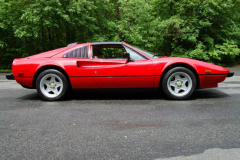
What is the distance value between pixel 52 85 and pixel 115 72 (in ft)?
4.78

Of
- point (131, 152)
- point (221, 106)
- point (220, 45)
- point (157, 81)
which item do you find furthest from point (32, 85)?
point (220, 45)

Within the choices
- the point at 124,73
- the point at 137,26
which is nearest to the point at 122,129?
the point at 124,73

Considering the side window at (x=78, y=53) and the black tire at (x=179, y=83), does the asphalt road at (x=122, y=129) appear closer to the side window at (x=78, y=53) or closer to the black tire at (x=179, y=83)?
the black tire at (x=179, y=83)

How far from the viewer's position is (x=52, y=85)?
4.45 m

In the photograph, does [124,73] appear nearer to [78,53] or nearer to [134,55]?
[134,55]

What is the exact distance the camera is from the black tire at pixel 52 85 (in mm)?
4359

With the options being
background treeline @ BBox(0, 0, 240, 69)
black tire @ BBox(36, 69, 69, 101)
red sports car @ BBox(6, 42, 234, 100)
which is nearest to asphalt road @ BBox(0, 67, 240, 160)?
black tire @ BBox(36, 69, 69, 101)

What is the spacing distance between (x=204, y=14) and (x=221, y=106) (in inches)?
543

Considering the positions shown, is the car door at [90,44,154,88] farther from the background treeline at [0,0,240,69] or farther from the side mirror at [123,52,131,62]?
the background treeline at [0,0,240,69]

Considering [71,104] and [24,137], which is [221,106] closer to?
[71,104]

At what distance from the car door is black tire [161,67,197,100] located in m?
0.34

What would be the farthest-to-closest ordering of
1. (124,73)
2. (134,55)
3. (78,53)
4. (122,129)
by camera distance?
(78,53), (134,55), (124,73), (122,129)

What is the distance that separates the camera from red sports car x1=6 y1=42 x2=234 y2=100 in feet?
13.9

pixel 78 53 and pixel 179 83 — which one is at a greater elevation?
pixel 78 53
